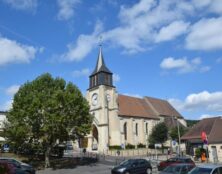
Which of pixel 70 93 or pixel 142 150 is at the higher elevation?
pixel 70 93

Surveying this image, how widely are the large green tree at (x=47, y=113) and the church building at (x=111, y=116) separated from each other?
24.8 metres

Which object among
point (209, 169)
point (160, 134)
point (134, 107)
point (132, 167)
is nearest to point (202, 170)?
point (209, 169)

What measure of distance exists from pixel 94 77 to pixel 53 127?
3507 centimetres

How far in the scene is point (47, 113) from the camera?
34.3m

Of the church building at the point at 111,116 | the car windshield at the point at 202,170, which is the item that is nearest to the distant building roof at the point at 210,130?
the church building at the point at 111,116

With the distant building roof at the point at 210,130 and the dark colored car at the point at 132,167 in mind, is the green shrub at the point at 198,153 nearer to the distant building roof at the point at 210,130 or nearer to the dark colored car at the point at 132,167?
the distant building roof at the point at 210,130

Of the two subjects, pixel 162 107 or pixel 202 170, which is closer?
pixel 202 170

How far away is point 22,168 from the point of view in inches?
1049

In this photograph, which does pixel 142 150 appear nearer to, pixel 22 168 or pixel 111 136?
pixel 111 136

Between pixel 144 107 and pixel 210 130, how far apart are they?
108 ft

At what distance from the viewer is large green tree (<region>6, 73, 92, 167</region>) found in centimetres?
3450

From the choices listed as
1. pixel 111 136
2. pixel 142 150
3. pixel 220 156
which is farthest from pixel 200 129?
pixel 111 136

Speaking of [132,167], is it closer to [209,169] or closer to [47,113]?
[209,169]

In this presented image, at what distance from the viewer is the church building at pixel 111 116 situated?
6412 centimetres
